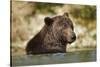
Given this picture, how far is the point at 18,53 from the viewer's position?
6.41 ft

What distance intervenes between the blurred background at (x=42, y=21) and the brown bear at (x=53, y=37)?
5 centimetres

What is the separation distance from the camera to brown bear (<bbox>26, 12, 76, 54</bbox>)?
79.6 inches

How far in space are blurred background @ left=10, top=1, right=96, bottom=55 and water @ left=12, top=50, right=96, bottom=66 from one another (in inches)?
2.2

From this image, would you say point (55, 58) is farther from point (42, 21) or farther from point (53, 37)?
point (42, 21)

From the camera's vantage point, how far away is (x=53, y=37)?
6.82ft

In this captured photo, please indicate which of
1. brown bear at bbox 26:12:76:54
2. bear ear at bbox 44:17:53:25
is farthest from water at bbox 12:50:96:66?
bear ear at bbox 44:17:53:25

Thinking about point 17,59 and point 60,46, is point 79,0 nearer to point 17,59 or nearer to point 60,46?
point 60,46

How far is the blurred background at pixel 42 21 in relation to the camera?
1.95m

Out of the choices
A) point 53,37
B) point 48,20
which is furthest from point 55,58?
point 48,20

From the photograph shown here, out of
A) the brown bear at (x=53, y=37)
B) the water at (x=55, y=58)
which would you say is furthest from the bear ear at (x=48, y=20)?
the water at (x=55, y=58)

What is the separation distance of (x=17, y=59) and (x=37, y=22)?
17.0 inches

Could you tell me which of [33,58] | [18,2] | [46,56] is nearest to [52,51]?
[46,56]

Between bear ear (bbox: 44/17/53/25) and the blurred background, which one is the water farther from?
bear ear (bbox: 44/17/53/25)

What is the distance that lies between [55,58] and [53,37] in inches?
9.0
